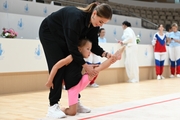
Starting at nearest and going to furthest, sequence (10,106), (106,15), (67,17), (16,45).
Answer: (106,15), (67,17), (10,106), (16,45)

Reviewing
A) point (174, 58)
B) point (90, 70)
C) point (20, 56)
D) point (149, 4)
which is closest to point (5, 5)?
point (20, 56)

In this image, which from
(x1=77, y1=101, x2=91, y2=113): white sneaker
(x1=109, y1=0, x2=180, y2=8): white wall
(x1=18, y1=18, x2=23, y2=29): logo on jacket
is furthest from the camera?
(x1=109, y1=0, x2=180, y2=8): white wall

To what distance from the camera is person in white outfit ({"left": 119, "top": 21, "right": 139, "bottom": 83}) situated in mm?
6047

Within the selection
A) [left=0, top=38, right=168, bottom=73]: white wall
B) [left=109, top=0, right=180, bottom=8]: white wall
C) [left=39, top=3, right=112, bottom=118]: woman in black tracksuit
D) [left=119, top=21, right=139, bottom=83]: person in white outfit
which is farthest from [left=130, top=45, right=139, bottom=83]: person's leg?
[left=109, top=0, right=180, bottom=8]: white wall

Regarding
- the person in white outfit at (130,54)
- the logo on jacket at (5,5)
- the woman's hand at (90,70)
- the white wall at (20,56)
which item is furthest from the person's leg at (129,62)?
the woman's hand at (90,70)

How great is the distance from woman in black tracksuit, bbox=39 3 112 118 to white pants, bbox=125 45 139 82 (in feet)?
11.9

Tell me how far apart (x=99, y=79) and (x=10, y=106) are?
288cm

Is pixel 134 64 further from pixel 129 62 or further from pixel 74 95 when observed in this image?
pixel 74 95

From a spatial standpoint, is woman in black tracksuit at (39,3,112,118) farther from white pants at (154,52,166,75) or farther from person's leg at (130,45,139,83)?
white pants at (154,52,166,75)

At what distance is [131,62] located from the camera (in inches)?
241

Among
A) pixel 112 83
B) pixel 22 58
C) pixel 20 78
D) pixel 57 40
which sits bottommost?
pixel 112 83

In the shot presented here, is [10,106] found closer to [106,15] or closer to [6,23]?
[106,15]

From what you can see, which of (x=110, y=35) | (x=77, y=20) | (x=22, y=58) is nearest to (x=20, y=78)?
(x=22, y=58)

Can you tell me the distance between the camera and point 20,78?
4.50 m
